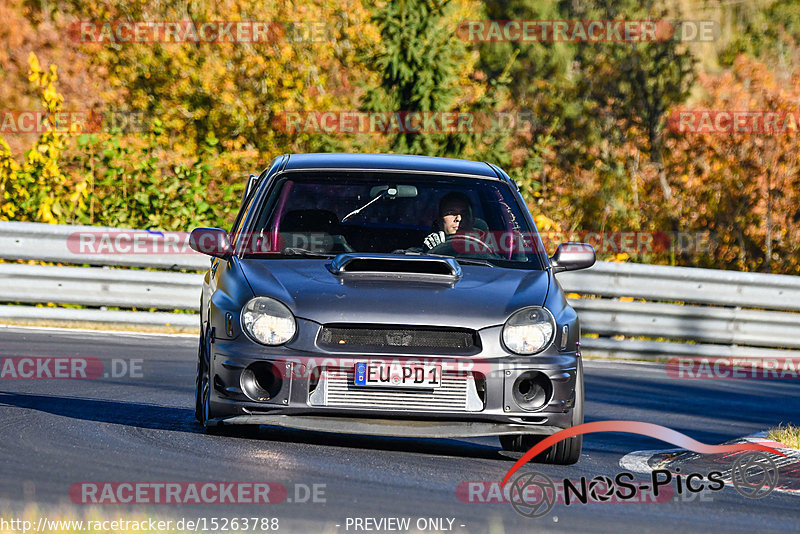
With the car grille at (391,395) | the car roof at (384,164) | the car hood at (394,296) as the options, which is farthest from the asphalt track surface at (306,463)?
the car roof at (384,164)

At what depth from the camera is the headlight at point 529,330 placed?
666 cm

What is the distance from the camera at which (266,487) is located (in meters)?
5.82


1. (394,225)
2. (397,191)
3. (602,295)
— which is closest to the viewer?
(397,191)

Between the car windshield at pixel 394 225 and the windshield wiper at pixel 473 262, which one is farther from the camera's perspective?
the car windshield at pixel 394 225

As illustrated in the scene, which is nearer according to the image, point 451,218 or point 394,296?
point 394,296

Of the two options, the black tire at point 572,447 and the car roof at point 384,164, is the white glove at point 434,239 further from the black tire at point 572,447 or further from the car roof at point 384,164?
the black tire at point 572,447

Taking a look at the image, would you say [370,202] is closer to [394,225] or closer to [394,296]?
[394,225]

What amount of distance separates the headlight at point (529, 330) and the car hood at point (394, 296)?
4 cm

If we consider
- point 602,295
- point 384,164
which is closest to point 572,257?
point 384,164

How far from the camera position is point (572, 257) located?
764 centimetres

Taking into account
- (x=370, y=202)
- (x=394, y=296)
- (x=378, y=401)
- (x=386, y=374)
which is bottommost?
(x=378, y=401)

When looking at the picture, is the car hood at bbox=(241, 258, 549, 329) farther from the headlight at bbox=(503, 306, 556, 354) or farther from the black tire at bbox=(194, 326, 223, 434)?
the black tire at bbox=(194, 326, 223, 434)

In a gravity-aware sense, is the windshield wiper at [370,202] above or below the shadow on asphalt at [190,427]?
above

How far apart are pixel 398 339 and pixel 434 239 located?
142 cm
